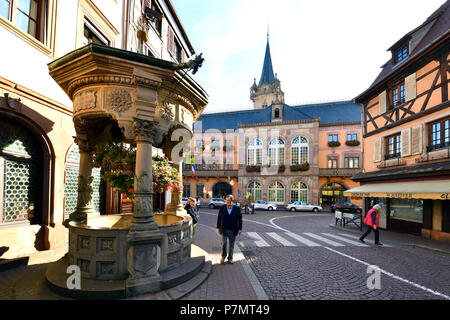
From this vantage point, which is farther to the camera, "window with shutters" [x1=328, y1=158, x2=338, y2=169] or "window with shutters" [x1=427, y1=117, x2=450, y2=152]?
"window with shutters" [x1=328, y1=158, x2=338, y2=169]

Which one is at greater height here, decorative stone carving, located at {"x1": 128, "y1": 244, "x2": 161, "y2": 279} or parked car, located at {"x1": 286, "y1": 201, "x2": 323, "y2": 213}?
decorative stone carving, located at {"x1": 128, "y1": 244, "x2": 161, "y2": 279}

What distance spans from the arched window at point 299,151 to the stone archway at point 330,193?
4.29 m

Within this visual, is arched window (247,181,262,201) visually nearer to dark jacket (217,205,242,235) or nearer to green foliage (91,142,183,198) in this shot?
dark jacket (217,205,242,235)

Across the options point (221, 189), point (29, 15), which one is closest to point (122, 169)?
point (29, 15)

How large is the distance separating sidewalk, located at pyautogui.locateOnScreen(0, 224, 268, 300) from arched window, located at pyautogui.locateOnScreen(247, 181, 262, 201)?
2278 cm

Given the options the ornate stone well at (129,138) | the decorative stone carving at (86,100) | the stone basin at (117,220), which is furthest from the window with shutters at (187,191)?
the decorative stone carving at (86,100)

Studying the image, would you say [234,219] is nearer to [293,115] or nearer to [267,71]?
[293,115]

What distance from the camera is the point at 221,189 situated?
99.5ft

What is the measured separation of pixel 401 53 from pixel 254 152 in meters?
18.2

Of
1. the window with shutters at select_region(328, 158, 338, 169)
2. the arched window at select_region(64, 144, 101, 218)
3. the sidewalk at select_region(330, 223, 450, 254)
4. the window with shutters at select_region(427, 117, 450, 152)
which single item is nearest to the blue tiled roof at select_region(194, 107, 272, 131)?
the window with shutters at select_region(328, 158, 338, 169)

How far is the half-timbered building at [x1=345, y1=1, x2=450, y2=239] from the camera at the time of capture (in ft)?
29.3

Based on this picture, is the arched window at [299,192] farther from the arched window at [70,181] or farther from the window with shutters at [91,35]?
the window with shutters at [91,35]

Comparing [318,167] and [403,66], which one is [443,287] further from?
[318,167]
